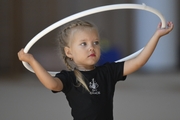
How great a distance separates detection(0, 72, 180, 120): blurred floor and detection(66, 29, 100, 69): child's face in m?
0.95

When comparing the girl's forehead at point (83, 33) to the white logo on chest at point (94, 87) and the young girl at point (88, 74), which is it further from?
the white logo on chest at point (94, 87)

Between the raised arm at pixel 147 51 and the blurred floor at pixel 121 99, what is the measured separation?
89cm

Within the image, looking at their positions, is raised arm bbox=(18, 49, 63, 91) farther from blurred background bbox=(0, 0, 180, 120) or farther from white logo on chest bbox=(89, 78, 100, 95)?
blurred background bbox=(0, 0, 180, 120)

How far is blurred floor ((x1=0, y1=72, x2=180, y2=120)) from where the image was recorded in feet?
6.10

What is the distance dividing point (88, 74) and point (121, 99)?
1171mm

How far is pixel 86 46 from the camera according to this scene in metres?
0.95

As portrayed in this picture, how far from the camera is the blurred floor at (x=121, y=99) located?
186cm

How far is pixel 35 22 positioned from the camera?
2469mm

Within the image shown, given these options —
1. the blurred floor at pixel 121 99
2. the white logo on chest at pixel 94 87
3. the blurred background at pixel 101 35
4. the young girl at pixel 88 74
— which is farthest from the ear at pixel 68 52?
the blurred background at pixel 101 35

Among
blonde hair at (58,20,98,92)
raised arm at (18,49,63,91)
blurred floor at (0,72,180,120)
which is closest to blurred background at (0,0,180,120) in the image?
blurred floor at (0,72,180,120)

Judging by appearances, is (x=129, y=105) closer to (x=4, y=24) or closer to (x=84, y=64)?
(x=84, y=64)

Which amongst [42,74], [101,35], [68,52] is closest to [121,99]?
[101,35]

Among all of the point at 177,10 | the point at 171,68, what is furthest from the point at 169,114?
the point at 177,10

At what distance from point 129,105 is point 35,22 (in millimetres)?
1071
